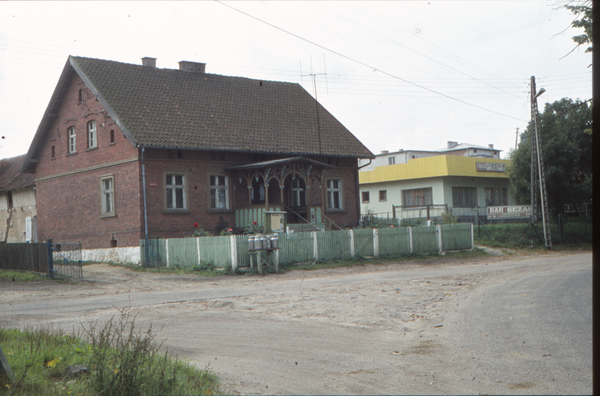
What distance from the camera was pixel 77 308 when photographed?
12773mm

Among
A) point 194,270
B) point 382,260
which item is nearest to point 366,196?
point 382,260

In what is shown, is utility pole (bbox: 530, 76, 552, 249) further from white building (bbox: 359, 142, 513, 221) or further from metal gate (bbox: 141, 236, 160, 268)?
metal gate (bbox: 141, 236, 160, 268)

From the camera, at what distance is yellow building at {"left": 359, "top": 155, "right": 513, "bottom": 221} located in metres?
42.6

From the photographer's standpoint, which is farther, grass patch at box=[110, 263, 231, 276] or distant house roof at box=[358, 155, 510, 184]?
distant house roof at box=[358, 155, 510, 184]

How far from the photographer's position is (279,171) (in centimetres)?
2578

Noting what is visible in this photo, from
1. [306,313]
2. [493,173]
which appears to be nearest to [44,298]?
[306,313]

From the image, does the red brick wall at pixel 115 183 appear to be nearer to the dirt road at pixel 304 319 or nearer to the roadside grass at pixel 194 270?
the roadside grass at pixel 194 270

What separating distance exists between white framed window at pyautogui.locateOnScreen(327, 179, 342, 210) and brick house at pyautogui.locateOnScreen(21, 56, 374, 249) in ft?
0.18

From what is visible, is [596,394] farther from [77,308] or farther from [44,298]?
[44,298]

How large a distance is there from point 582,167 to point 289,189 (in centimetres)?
1989

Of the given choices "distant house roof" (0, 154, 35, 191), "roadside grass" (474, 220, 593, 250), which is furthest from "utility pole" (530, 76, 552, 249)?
"distant house roof" (0, 154, 35, 191)

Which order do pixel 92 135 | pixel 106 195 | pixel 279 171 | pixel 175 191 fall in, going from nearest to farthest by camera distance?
pixel 175 191, pixel 279 171, pixel 106 195, pixel 92 135

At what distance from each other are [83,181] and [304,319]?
20.0 metres

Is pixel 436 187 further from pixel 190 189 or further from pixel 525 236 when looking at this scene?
pixel 190 189
